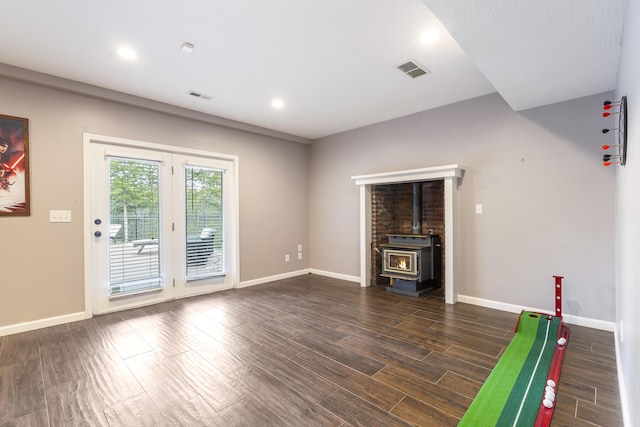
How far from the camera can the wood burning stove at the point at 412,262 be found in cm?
429

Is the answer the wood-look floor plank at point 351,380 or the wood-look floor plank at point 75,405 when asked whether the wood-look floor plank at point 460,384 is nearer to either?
the wood-look floor plank at point 351,380

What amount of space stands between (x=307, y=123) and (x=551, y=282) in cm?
404

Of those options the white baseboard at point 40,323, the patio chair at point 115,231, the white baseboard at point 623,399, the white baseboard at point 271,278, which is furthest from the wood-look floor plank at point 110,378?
the white baseboard at point 623,399

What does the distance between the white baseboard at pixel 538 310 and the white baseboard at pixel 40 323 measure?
4.82 metres

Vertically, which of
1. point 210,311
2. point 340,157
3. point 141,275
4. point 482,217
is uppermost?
point 340,157

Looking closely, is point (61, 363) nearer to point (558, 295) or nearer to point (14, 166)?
point (14, 166)

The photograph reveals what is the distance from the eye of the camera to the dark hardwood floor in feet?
5.94

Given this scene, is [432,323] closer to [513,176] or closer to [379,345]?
[379,345]

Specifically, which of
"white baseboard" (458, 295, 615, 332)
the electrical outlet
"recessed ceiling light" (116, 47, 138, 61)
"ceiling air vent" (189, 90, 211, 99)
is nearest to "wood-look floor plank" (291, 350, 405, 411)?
"white baseboard" (458, 295, 615, 332)

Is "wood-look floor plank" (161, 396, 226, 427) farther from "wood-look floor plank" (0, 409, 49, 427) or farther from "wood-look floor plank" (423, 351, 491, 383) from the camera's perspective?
"wood-look floor plank" (423, 351, 491, 383)

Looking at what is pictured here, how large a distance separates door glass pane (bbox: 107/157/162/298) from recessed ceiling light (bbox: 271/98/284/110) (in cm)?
184

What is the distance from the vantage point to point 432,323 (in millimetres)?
3230

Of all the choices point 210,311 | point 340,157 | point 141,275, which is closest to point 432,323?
point 210,311

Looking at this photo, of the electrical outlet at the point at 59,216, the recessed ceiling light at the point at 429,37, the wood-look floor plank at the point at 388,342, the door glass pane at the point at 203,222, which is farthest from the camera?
the door glass pane at the point at 203,222
